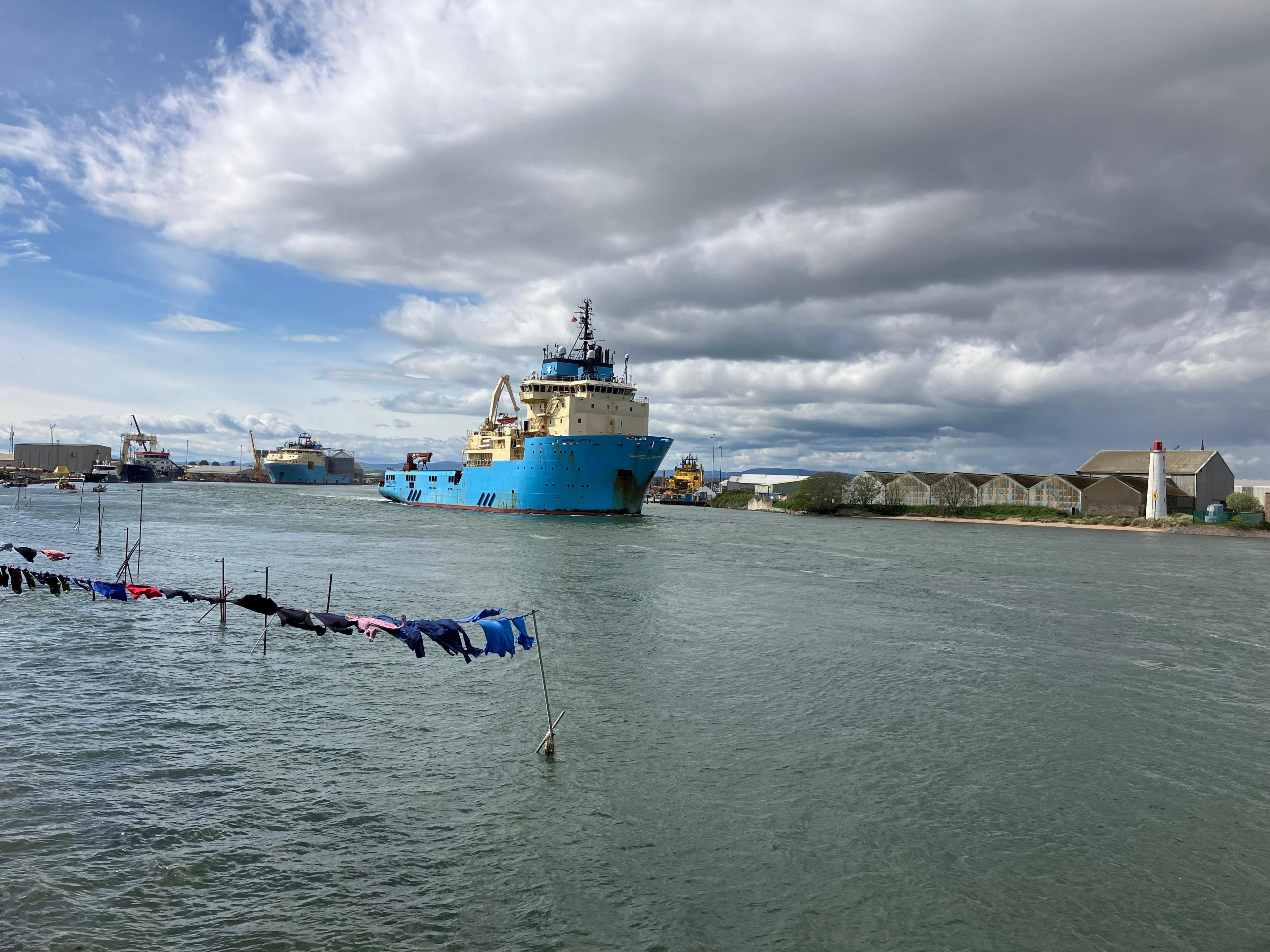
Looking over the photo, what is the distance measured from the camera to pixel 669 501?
12700 cm

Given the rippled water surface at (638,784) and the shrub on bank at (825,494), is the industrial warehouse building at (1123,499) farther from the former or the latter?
the rippled water surface at (638,784)

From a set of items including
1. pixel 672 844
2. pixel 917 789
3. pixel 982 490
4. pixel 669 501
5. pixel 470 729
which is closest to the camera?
pixel 672 844

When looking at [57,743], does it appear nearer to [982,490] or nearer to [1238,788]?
[1238,788]

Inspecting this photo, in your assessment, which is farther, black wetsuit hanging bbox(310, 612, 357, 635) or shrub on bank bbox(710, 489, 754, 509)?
shrub on bank bbox(710, 489, 754, 509)

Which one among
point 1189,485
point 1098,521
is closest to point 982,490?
point 1098,521

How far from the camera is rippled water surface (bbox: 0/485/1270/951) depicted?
700cm

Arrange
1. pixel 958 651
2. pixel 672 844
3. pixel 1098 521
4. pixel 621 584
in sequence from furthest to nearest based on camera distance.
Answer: pixel 1098 521 < pixel 621 584 < pixel 958 651 < pixel 672 844

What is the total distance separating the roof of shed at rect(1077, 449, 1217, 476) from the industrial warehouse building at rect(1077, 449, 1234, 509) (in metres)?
0.05

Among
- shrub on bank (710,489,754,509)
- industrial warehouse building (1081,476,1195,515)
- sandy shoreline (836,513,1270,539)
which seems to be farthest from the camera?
shrub on bank (710,489,754,509)

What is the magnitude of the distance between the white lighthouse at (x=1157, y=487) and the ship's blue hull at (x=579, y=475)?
49939 millimetres

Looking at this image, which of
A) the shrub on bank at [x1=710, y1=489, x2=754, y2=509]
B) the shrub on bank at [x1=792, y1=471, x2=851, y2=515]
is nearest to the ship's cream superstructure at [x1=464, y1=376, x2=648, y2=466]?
the shrub on bank at [x1=792, y1=471, x2=851, y2=515]

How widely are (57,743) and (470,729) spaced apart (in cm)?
591

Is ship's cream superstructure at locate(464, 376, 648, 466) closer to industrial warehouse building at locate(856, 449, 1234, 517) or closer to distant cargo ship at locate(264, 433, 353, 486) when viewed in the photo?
industrial warehouse building at locate(856, 449, 1234, 517)

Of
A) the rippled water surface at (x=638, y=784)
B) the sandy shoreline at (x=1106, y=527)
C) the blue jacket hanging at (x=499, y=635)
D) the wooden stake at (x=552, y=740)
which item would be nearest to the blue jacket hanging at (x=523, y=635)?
the blue jacket hanging at (x=499, y=635)
